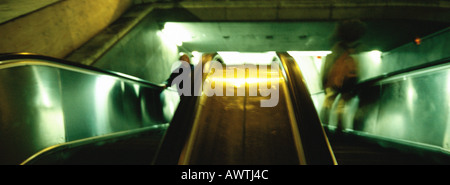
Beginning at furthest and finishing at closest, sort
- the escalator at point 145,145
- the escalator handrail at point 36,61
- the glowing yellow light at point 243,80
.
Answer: the glowing yellow light at point 243,80
the escalator at point 145,145
the escalator handrail at point 36,61

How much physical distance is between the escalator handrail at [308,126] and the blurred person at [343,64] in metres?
1.11

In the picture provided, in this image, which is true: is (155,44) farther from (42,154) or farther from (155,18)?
(42,154)

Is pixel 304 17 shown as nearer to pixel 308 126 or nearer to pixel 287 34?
pixel 287 34

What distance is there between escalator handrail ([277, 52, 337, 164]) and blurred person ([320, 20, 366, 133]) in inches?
43.5

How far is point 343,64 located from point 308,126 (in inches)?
77.0

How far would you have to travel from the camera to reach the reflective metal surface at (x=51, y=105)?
2.07 metres

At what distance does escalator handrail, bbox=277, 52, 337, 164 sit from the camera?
1811 mm

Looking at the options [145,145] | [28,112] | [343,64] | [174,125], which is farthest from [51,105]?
[343,64]

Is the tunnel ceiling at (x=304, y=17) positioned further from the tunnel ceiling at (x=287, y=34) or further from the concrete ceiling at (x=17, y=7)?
the concrete ceiling at (x=17, y=7)

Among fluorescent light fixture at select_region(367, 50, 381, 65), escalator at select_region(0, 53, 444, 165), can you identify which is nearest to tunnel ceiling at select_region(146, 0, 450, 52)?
fluorescent light fixture at select_region(367, 50, 381, 65)

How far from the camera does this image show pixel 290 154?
7.27ft

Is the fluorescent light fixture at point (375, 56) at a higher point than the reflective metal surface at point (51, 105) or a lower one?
higher

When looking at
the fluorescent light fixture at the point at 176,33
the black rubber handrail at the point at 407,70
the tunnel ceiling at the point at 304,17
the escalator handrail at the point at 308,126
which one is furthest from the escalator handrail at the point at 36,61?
the fluorescent light fixture at the point at 176,33
